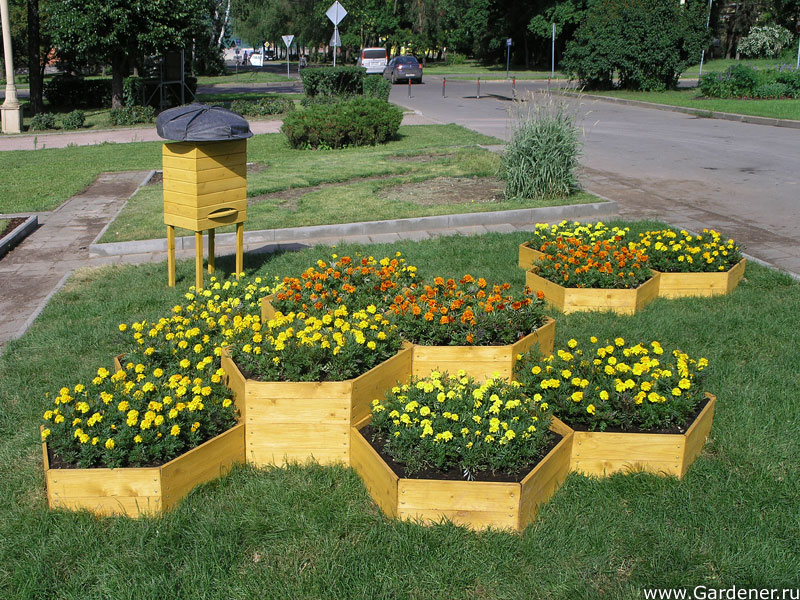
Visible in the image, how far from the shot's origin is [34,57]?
23.7 m

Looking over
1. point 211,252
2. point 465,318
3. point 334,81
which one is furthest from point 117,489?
point 334,81

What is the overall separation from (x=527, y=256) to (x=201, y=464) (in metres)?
4.43

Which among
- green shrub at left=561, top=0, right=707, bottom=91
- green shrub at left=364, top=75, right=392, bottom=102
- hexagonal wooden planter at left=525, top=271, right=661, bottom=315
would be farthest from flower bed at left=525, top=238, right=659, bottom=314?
green shrub at left=561, top=0, right=707, bottom=91

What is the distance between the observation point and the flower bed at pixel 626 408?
391 cm

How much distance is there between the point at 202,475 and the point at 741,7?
6656 centimetres

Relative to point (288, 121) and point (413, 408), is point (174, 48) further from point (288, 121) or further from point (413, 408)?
point (413, 408)

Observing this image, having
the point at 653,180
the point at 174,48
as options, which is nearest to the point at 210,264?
the point at 653,180

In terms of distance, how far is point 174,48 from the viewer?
2444 centimetres

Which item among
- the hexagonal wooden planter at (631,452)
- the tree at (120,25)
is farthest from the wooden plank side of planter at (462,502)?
the tree at (120,25)

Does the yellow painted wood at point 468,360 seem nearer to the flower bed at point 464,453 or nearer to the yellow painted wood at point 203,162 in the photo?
the flower bed at point 464,453

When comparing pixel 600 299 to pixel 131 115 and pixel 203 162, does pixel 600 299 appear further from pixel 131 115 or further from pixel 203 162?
pixel 131 115

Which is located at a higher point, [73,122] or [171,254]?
[73,122]

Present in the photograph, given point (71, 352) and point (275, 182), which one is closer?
point (71, 352)

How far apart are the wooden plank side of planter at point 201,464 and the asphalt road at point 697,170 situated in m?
6.19
